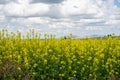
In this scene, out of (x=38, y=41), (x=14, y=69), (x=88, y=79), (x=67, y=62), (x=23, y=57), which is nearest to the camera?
(x=14, y=69)

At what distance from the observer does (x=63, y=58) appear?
10.6 meters

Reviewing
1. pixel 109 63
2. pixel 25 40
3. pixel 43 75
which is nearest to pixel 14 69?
pixel 43 75

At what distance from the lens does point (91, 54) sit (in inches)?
434

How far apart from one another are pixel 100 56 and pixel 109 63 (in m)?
0.41

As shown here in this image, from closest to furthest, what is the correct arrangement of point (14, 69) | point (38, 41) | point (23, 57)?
point (14, 69), point (23, 57), point (38, 41)

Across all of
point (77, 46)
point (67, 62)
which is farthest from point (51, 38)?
point (67, 62)

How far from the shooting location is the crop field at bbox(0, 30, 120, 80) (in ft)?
32.7

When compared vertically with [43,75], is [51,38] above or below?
above

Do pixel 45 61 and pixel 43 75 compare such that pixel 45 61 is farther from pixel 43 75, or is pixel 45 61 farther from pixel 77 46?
pixel 77 46

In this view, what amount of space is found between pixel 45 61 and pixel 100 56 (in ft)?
5.88

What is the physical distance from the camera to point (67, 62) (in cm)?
1044

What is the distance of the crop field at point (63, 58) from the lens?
32.7 feet

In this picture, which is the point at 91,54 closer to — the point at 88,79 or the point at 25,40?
the point at 88,79

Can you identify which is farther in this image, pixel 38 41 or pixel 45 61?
pixel 38 41
